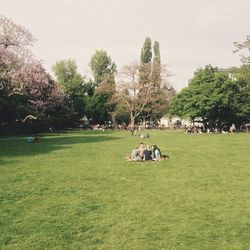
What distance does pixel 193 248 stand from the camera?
949 centimetres

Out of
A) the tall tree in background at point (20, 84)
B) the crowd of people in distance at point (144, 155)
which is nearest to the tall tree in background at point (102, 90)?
the tall tree in background at point (20, 84)

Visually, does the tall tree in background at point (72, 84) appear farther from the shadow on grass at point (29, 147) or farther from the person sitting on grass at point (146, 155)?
the person sitting on grass at point (146, 155)

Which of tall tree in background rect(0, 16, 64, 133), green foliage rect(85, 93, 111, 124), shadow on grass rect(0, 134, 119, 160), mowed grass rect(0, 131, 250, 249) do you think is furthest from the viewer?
green foliage rect(85, 93, 111, 124)

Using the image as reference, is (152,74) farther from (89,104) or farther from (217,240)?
(217,240)

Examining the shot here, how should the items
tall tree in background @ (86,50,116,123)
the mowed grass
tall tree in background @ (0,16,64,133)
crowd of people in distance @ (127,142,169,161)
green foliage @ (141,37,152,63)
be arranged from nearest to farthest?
the mowed grass
crowd of people in distance @ (127,142,169,161)
tall tree in background @ (0,16,64,133)
tall tree in background @ (86,50,116,123)
green foliage @ (141,37,152,63)

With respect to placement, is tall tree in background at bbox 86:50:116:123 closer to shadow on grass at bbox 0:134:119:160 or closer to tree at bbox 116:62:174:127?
tree at bbox 116:62:174:127

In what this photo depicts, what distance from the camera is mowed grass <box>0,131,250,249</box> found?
1011 cm

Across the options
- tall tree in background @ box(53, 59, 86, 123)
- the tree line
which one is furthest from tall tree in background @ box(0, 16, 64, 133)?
tall tree in background @ box(53, 59, 86, 123)

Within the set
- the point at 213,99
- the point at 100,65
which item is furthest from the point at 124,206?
the point at 100,65

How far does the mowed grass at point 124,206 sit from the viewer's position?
398 inches

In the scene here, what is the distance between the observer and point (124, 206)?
44.4 ft

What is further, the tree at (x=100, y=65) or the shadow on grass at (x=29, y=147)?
the tree at (x=100, y=65)

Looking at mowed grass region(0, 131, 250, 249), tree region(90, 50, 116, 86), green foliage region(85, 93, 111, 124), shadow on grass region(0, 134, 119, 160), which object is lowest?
mowed grass region(0, 131, 250, 249)

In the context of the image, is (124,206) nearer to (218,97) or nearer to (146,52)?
(218,97)
